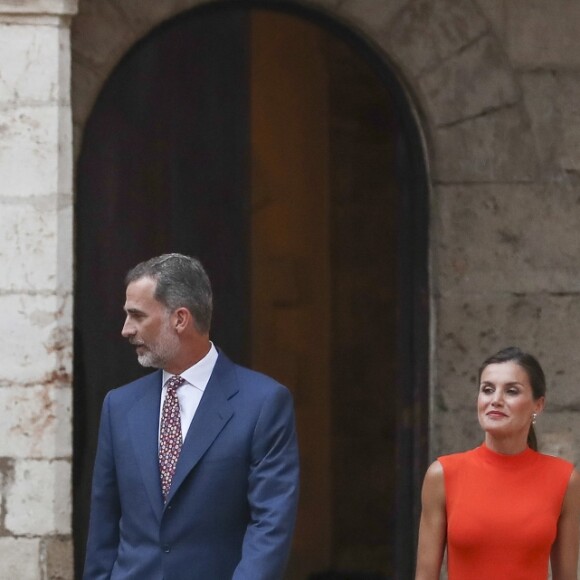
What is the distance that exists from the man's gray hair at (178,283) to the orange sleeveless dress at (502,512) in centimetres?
82

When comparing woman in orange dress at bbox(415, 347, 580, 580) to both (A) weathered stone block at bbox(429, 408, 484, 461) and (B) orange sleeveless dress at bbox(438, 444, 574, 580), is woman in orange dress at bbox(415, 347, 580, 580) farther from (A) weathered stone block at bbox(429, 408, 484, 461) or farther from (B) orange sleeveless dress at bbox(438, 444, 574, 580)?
(A) weathered stone block at bbox(429, 408, 484, 461)

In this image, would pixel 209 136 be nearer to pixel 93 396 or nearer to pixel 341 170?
pixel 341 170

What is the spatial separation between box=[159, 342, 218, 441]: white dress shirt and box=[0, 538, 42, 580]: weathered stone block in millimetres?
1437

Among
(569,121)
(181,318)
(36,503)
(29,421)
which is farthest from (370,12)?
(181,318)

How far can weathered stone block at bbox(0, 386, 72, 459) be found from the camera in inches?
227

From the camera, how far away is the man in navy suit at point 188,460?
4520 millimetres

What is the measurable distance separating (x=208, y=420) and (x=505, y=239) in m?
2.83

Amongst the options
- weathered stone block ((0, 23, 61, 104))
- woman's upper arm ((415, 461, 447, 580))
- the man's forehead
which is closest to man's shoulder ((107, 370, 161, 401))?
the man's forehead

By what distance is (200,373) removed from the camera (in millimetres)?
4660

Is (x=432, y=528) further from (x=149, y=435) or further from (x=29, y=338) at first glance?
(x=29, y=338)

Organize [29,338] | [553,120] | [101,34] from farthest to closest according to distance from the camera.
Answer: [553,120] → [101,34] → [29,338]

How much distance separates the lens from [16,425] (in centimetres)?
579

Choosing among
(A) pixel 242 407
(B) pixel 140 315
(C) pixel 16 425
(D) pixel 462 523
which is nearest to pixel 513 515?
(D) pixel 462 523

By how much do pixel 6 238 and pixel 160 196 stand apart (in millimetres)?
1325
